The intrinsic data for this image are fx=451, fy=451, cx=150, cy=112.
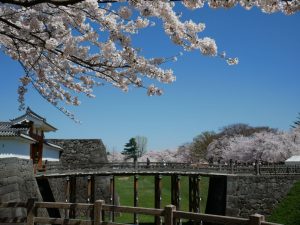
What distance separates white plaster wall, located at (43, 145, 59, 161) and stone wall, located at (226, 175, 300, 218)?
1413 cm

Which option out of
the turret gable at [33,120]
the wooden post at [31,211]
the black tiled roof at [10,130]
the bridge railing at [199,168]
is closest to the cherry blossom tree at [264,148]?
the bridge railing at [199,168]

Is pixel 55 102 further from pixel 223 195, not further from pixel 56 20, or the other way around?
pixel 223 195

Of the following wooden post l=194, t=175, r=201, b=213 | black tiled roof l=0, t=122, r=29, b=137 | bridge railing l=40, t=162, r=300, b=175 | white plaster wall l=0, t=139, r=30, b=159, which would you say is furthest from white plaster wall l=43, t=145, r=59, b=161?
wooden post l=194, t=175, r=201, b=213

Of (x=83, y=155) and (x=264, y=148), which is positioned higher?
(x=264, y=148)

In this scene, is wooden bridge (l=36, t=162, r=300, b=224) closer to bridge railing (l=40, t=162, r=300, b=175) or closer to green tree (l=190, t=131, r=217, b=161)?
bridge railing (l=40, t=162, r=300, b=175)

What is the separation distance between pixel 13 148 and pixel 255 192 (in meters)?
17.9

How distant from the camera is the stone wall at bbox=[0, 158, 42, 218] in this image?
20.0 meters

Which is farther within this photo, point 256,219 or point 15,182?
point 15,182

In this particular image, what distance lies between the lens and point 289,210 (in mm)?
31500

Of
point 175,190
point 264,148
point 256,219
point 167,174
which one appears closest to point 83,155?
point 167,174

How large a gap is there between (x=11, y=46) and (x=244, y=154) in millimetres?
52830

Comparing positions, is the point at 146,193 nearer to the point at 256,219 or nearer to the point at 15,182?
the point at 15,182

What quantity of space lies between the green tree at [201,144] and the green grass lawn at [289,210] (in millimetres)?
38286

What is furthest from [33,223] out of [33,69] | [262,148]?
[262,148]
